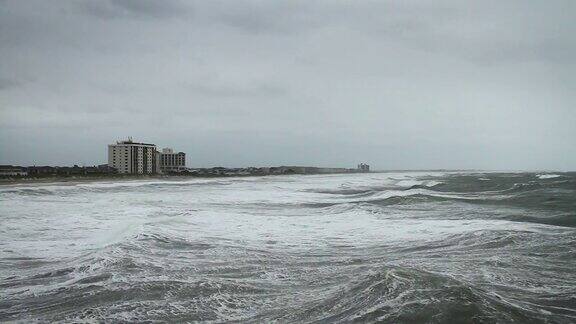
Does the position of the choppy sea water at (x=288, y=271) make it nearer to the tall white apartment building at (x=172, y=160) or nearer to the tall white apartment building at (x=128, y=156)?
the tall white apartment building at (x=128, y=156)

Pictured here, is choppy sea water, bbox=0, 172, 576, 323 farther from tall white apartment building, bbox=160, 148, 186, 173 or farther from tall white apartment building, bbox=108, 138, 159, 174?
tall white apartment building, bbox=160, 148, 186, 173

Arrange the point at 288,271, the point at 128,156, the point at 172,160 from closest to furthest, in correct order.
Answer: the point at 288,271 → the point at 128,156 → the point at 172,160

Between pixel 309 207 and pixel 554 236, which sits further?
pixel 309 207

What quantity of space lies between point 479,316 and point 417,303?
68 cm

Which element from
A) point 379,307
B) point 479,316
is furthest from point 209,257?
point 479,316

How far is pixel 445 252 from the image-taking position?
858 cm

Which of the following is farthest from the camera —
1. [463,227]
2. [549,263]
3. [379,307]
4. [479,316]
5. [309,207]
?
[309,207]

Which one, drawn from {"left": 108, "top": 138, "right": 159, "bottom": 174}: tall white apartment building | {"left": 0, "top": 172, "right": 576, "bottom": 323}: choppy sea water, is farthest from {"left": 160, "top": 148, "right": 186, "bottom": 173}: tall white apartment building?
{"left": 0, "top": 172, "right": 576, "bottom": 323}: choppy sea water

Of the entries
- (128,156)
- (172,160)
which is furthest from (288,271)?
(172,160)

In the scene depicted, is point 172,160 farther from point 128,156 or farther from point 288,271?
point 288,271

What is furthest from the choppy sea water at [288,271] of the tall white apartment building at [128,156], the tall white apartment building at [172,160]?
the tall white apartment building at [172,160]

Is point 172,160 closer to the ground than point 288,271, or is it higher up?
higher up

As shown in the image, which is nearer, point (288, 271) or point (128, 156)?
point (288, 271)

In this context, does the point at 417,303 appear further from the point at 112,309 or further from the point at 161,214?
the point at 161,214
